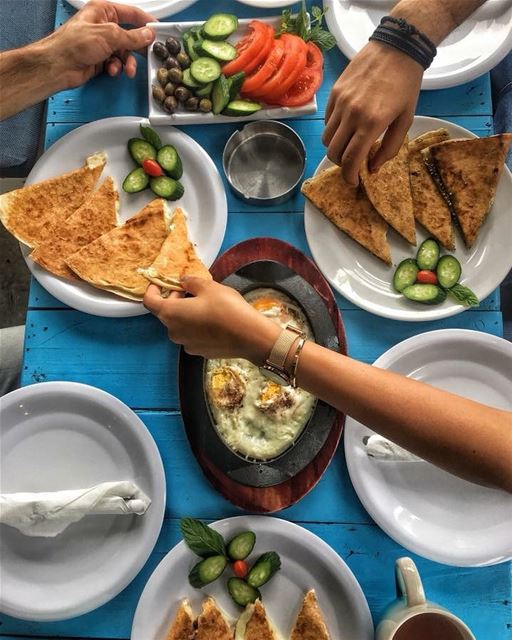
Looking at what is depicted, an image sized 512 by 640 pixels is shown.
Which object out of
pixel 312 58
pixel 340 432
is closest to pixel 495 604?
pixel 340 432

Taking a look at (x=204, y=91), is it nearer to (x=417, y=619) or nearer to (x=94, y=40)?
(x=94, y=40)

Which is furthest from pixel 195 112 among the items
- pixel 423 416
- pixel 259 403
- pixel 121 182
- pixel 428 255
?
pixel 423 416

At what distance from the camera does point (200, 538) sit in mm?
2012

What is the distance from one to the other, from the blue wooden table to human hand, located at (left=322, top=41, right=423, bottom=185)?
18.0 inches

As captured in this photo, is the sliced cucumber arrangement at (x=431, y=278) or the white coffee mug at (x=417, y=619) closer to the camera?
the white coffee mug at (x=417, y=619)

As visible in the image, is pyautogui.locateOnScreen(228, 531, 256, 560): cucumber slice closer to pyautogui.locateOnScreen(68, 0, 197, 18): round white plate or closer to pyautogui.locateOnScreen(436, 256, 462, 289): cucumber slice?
pyautogui.locateOnScreen(436, 256, 462, 289): cucumber slice

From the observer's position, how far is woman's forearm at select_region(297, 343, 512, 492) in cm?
151

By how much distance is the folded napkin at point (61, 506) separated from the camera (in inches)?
81.4

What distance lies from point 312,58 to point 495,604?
7.29ft

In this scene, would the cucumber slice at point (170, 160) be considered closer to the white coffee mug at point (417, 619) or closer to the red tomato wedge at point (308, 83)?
the red tomato wedge at point (308, 83)

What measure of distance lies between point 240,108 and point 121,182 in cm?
60


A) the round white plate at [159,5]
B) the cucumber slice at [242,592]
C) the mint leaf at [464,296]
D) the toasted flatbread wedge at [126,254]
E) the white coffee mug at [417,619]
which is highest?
the round white plate at [159,5]

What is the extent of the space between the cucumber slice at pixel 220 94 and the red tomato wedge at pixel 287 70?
131 mm

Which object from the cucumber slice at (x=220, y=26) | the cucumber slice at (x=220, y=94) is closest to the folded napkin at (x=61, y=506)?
the cucumber slice at (x=220, y=94)
